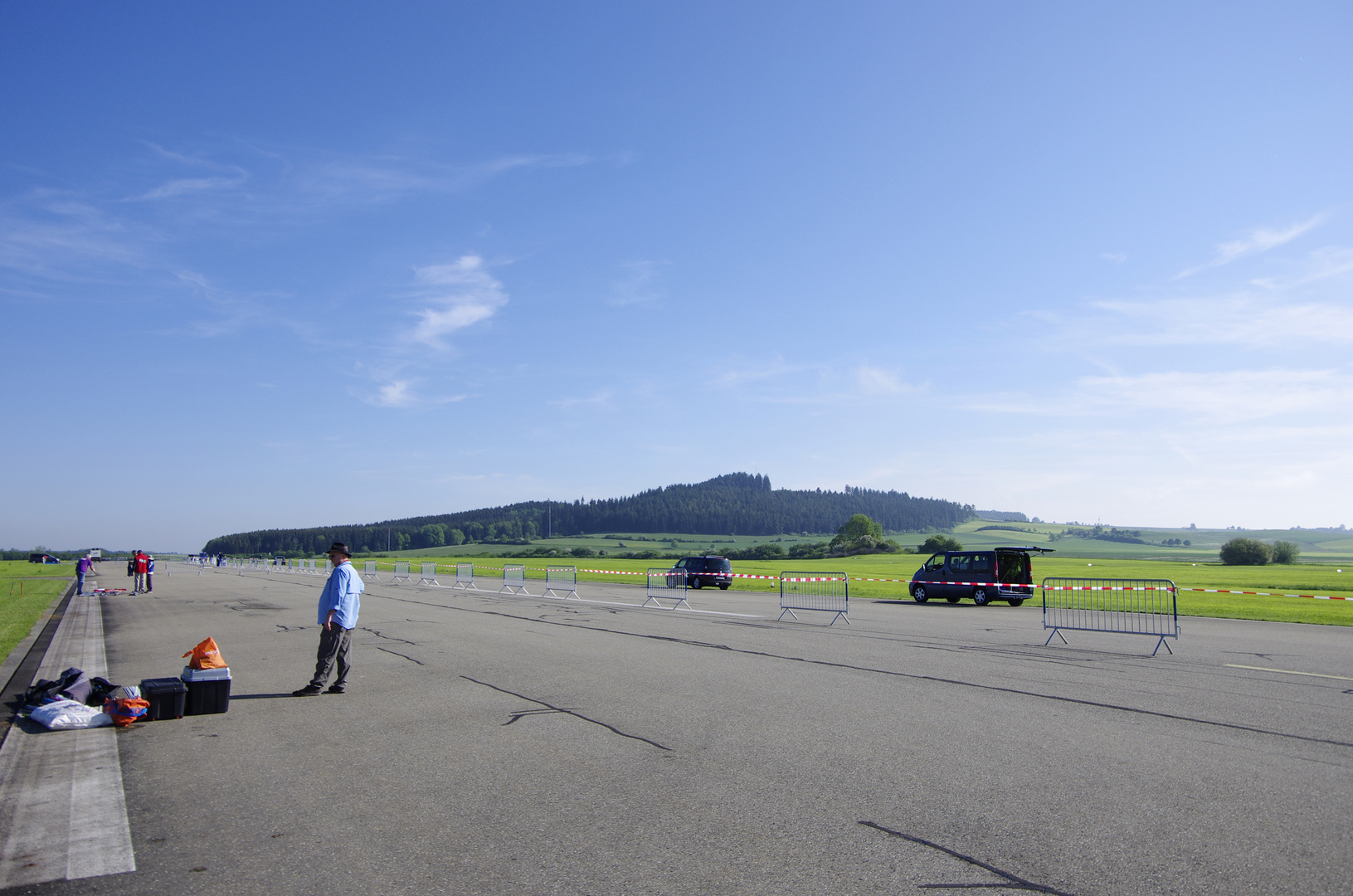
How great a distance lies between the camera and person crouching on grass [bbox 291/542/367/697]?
34.3 ft

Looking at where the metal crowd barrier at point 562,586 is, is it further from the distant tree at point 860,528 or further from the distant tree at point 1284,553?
the distant tree at point 860,528

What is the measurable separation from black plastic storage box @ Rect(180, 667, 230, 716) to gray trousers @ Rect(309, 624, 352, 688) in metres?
1.11

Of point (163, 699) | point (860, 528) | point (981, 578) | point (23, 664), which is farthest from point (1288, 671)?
point (860, 528)

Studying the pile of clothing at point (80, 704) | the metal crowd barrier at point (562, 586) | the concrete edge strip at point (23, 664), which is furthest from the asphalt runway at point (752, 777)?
the metal crowd barrier at point (562, 586)

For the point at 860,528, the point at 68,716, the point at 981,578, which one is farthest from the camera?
the point at 860,528

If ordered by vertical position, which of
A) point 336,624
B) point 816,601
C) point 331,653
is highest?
point 336,624

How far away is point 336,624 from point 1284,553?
109643 millimetres

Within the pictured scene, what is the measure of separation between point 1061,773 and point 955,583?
2489 cm

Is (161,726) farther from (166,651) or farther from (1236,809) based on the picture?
(1236,809)

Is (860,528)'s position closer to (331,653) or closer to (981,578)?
(981,578)

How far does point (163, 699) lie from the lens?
910cm

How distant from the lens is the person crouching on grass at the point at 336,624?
10445mm

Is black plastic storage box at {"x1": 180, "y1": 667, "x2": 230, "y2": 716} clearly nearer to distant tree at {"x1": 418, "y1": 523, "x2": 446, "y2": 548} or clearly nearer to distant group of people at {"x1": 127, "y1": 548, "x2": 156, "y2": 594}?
distant group of people at {"x1": 127, "y1": 548, "x2": 156, "y2": 594}

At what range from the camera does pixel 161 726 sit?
347 inches
